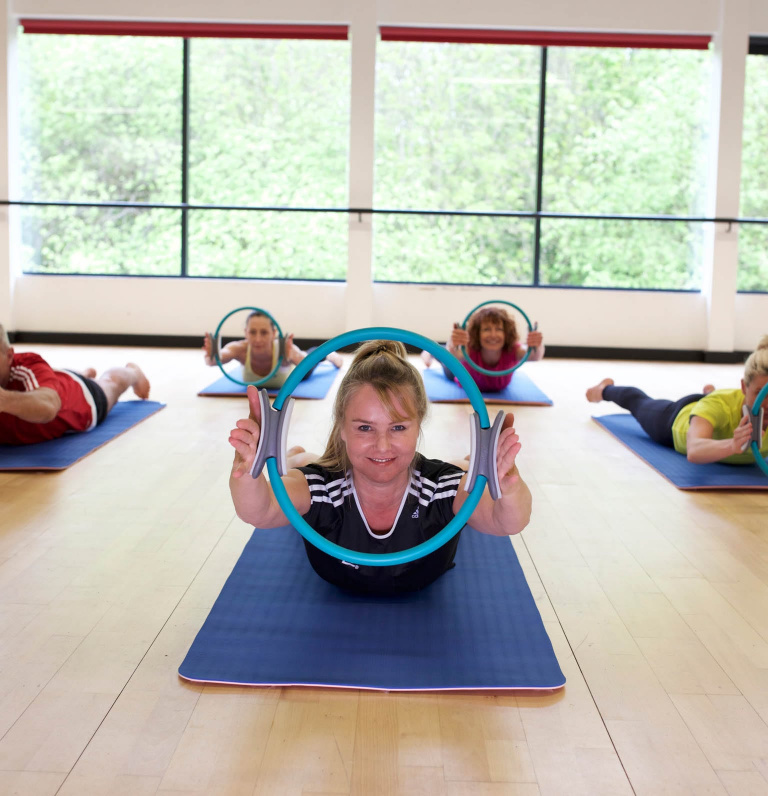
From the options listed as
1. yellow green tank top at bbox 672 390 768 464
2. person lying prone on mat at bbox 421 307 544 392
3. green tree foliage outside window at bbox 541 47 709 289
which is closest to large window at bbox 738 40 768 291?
green tree foliage outside window at bbox 541 47 709 289

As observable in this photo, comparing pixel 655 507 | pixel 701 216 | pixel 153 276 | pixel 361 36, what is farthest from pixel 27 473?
pixel 701 216

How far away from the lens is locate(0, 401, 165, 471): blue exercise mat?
3457 millimetres

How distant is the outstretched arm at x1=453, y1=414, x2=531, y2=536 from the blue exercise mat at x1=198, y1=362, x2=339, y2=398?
2.94 metres

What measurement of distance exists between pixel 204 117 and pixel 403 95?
169 centimetres

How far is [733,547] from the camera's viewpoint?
2742 mm

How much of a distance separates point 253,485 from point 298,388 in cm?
363

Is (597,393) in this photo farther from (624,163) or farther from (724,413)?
(624,163)

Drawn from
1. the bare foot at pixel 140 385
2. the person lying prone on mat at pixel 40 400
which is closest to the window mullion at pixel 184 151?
the bare foot at pixel 140 385

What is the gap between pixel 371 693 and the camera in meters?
1.79

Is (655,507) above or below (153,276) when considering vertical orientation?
below

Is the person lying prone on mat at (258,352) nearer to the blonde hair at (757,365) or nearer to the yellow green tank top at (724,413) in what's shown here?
the yellow green tank top at (724,413)

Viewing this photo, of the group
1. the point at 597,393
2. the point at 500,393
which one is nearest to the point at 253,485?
the point at 597,393

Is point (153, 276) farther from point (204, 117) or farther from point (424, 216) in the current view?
point (424, 216)

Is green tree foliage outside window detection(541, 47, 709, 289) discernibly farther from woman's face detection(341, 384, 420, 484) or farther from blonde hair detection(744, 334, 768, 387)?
woman's face detection(341, 384, 420, 484)
